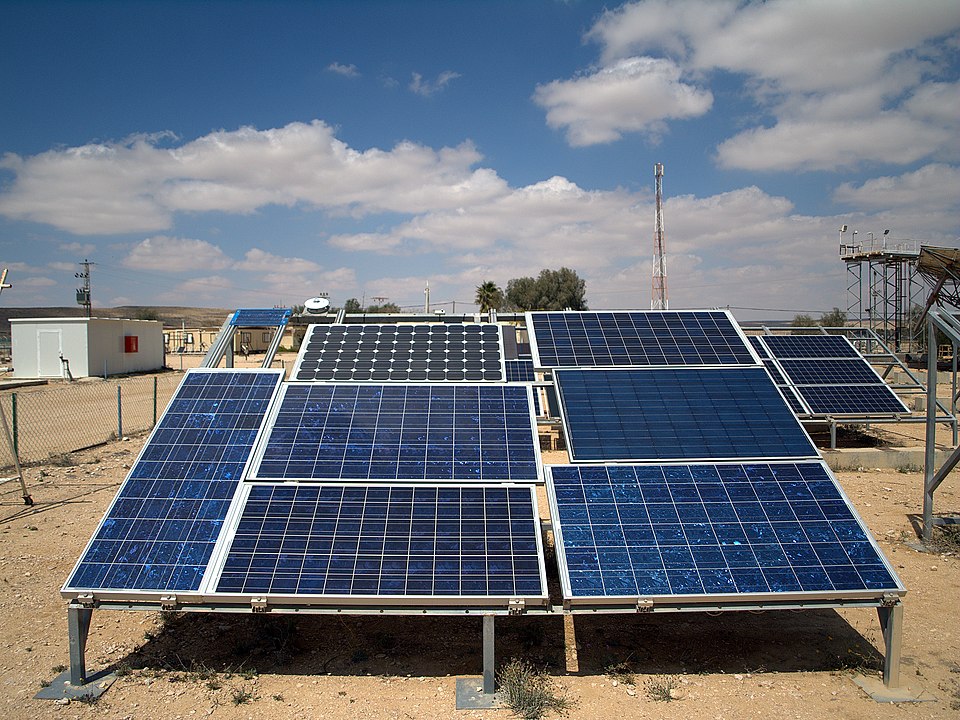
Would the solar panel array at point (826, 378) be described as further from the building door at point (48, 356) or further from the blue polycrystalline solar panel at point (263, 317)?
the building door at point (48, 356)

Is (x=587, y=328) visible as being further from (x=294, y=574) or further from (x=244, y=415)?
(x=294, y=574)

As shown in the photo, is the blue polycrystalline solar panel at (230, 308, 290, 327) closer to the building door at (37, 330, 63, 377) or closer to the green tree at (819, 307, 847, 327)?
the building door at (37, 330, 63, 377)

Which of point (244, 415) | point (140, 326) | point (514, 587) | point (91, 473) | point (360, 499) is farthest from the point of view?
point (140, 326)

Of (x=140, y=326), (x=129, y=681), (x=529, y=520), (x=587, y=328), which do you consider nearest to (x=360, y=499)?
(x=529, y=520)

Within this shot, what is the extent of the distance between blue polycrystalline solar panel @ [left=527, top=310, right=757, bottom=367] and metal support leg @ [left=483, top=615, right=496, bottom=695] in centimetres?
652

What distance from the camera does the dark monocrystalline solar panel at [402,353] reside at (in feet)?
36.6

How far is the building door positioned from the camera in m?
39.4

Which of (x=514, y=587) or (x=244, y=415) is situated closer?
(x=514, y=587)

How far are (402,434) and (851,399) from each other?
58.9 feet

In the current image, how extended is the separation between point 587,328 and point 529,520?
7.42 m

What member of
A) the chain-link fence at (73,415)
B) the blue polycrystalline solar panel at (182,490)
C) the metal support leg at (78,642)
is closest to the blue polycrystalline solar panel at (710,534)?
the blue polycrystalline solar panel at (182,490)

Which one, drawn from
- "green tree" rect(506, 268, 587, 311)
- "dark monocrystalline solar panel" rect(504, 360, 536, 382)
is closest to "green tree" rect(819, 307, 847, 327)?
"green tree" rect(506, 268, 587, 311)

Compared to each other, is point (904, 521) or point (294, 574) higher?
point (294, 574)

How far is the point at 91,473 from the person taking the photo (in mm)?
17281
